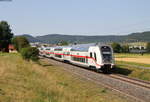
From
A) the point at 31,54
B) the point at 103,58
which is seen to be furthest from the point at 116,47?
the point at 103,58

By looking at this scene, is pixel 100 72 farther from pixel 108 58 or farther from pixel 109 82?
pixel 109 82

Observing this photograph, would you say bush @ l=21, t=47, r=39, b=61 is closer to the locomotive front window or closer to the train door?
the train door

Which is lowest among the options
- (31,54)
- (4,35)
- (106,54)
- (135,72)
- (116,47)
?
(116,47)

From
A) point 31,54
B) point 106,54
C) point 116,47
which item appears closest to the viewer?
Answer: point 106,54

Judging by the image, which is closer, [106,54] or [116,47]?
[106,54]

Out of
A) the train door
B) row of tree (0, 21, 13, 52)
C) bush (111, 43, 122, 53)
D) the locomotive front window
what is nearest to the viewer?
the locomotive front window

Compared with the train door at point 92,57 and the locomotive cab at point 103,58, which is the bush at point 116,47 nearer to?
the train door at point 92,57

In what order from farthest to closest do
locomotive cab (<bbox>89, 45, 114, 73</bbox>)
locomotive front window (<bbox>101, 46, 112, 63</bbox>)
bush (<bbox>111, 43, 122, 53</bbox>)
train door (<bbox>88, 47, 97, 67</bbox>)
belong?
bush (<bbox>111, 43, 122, 53</bbox>) < train door (<bbox>88, 47, 97, 67</bbox>) < locomotive front window (<bbox>101, 46, 112, 63</bbox>) < locomotive cab (<bbox>89, 45, 114, 73</bbox>)

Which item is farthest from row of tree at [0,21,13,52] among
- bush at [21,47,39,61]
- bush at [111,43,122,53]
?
bush at [111,43,122,53]

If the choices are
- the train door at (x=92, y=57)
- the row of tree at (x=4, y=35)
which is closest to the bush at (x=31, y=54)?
the train door at (x=92, y=57)

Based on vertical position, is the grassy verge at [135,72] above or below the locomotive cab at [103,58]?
below

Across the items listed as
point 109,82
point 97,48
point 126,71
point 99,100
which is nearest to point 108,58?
point 97,48

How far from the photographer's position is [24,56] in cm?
4866

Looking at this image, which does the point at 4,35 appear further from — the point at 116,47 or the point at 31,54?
the point at 116,47
